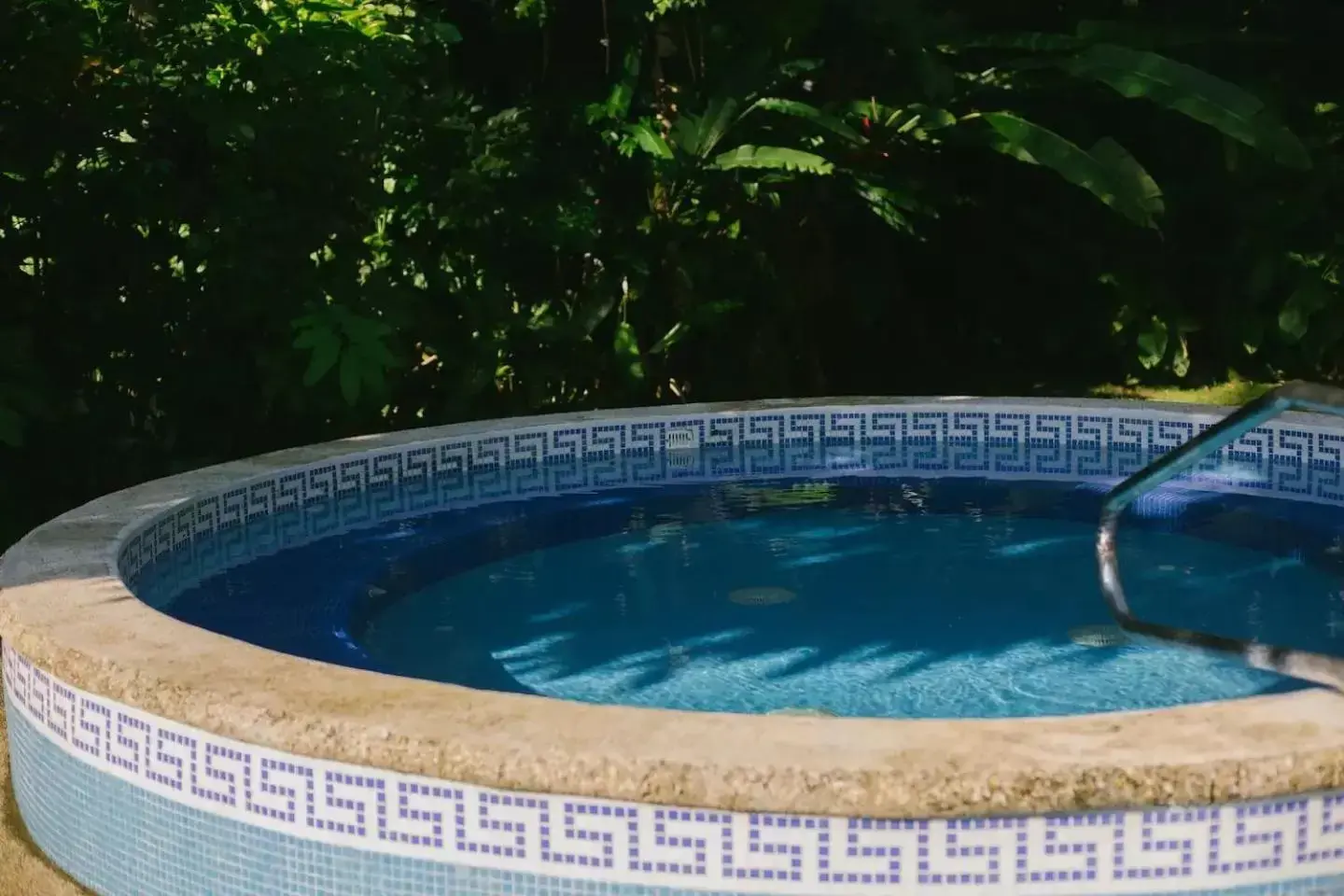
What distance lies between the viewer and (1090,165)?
9.30 meters

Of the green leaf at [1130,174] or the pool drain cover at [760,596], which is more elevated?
the green leaf at [1130,174]

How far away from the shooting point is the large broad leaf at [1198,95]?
9.28 meters

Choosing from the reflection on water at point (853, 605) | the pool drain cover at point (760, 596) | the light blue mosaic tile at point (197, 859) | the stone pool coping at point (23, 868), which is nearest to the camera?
the light blue mosaic tile at point (197, 859)

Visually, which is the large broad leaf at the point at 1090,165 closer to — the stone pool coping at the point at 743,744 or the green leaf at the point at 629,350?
the green leaf at the point at 629,350

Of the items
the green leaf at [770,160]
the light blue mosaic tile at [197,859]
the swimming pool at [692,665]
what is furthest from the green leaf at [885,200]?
the light blue mosaic tile at [197,859]

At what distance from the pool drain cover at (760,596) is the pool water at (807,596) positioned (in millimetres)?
12

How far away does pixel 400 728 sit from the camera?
3.10m

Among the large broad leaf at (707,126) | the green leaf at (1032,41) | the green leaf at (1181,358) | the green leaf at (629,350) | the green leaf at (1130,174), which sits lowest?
the green leaf at (1181,358)

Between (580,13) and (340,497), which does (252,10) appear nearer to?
(340,497)

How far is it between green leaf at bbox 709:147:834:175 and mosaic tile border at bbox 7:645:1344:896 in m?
5.99

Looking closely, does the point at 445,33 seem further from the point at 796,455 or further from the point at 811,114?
the point at 796,455

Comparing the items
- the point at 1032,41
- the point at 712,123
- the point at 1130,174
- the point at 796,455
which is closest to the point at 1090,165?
the point at 1130,174

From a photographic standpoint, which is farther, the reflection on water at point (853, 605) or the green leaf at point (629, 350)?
the green leaf at point (629, 350)

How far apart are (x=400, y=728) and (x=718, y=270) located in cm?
668
